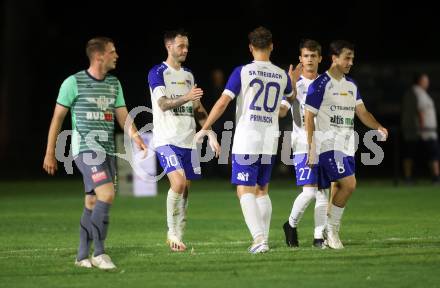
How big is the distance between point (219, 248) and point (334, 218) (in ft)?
4.24

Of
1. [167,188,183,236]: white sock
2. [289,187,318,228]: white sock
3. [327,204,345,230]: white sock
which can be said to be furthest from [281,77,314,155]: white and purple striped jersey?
[167,188,183,236]: white sock

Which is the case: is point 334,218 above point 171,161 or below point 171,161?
below

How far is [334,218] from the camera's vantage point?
11383 millimetres

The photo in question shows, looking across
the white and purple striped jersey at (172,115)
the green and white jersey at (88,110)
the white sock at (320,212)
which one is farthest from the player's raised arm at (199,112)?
the green and white jersey at (88,110)

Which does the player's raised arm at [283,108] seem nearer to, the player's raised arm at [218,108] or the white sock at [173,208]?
the player's raised arm at [218,108]

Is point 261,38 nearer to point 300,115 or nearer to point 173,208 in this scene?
point 300,115

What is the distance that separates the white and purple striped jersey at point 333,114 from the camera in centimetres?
1128

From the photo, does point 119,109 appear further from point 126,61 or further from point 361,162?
point 126,61

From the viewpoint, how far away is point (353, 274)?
9406 mm

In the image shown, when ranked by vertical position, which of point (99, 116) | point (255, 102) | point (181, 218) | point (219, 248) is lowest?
point (219, 248)

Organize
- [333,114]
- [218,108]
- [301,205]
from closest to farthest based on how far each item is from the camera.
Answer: [218,108], [333,114], [301,205]

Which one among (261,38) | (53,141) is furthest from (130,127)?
(261,38)

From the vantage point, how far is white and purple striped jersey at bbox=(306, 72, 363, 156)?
1128cm

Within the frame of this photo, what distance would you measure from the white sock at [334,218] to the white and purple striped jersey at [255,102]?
40.4 inches
